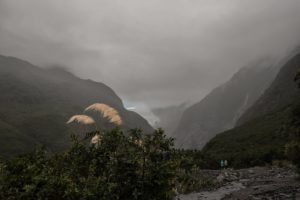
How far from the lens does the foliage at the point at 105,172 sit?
11.4m

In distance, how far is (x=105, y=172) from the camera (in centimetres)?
1246

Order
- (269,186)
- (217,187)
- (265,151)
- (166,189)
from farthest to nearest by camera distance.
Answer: (265,151) < (217,187) < (269,186) < (166,189)

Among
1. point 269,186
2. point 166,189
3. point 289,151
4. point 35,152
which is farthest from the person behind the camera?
point 269,186

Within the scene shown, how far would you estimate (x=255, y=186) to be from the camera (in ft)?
172

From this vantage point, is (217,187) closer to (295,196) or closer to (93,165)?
(295,196)

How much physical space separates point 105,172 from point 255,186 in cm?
4441

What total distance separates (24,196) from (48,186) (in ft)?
2.65

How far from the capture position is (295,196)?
39188 millimetres

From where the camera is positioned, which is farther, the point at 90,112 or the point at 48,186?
the point at 90,112

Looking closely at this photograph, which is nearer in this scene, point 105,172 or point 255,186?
point 105,172

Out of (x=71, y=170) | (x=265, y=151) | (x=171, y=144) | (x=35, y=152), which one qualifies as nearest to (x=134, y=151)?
(x=171, y=144)

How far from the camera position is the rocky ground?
1703 inches

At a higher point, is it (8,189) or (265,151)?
(265,151)

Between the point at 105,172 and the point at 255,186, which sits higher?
the point at 255,186
